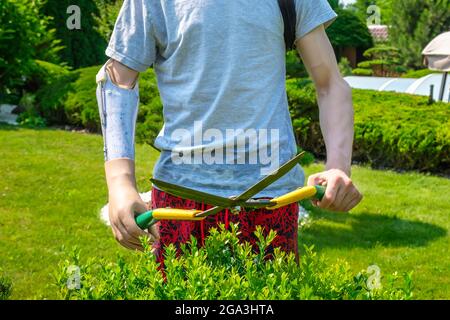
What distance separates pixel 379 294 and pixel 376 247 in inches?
210

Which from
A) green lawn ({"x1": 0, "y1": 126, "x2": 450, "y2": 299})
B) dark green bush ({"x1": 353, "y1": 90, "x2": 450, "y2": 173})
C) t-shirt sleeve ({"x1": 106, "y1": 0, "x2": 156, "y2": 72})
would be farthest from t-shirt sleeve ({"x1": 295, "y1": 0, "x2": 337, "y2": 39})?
dark green bush ({"x1": 353, "y1": 90, "x2": 450, "y2": 173})

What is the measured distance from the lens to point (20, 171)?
9312 millimetres

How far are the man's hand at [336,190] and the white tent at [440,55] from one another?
1317 cm

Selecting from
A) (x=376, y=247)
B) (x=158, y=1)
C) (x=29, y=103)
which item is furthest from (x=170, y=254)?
(x=29, y=103)

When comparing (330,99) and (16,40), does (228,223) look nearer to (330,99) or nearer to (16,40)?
(330,99)

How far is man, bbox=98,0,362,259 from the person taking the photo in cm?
191

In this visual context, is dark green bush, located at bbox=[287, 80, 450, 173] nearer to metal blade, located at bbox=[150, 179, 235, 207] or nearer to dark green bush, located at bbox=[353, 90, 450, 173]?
dark green bush, located at bbox=[353, 90, 450, 173]

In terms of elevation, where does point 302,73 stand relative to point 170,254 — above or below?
below

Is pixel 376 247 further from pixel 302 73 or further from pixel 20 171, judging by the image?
pixel 302 73

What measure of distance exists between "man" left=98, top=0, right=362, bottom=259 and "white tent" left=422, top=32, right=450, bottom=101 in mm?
12968

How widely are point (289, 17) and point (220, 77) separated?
0.89 feet

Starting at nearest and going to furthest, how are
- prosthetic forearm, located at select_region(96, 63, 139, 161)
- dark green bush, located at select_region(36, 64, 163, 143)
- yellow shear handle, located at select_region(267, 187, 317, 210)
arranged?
1. yellow shear handle, located at select_region(267, 187, 317, 210)
2. prosthetic forearm, located at select_region(96, 63, 139, 161)
3. dark green bush, located at select_region(36, 64, 163, 143)

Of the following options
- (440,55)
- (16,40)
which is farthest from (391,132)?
(16,40)
